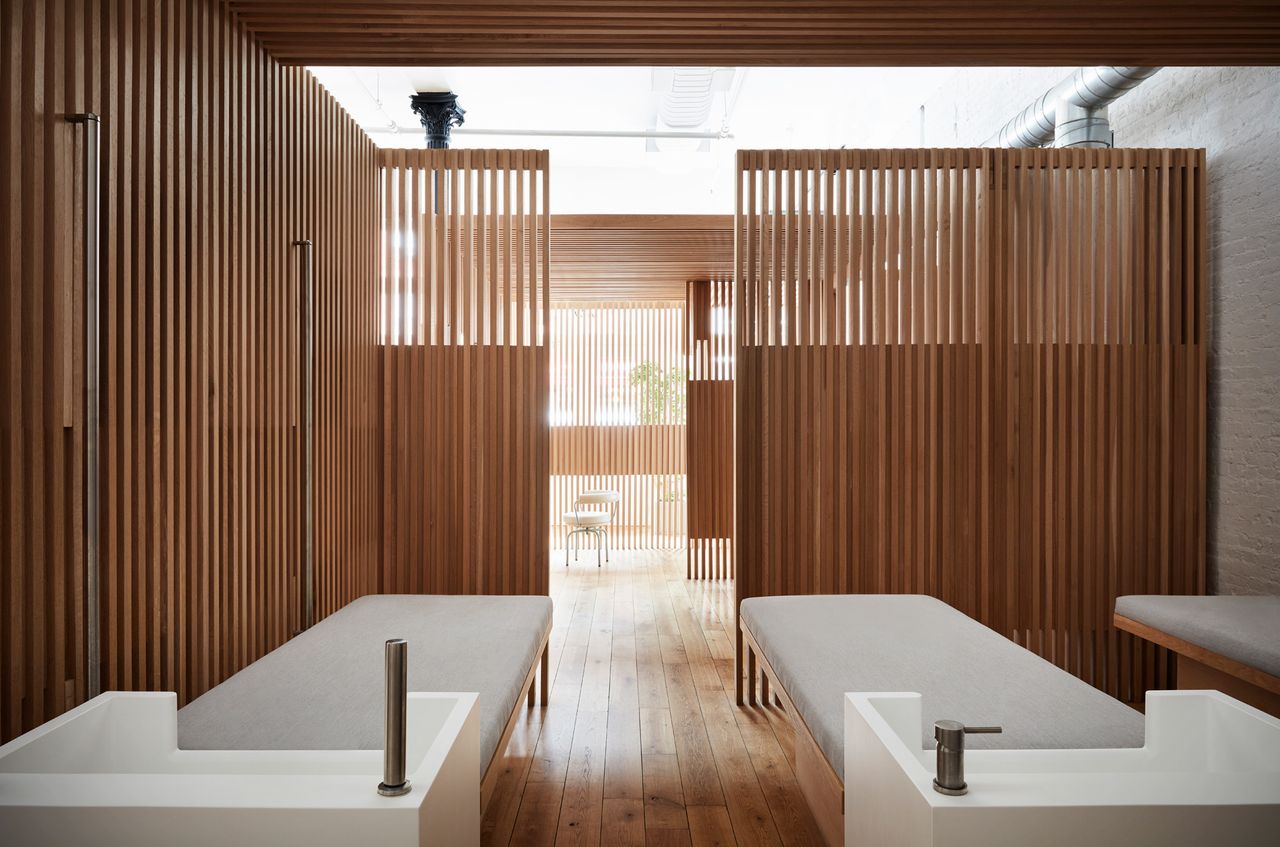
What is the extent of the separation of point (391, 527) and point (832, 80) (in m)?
4.73

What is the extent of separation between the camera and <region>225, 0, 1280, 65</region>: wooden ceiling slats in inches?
106

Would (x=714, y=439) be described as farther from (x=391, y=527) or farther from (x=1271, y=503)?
(x=1271, y=503)

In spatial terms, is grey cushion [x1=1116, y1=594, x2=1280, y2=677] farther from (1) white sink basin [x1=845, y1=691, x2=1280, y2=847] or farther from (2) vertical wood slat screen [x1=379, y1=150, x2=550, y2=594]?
(2) vertical wood slat screen [x1=379, y1=150, x2=550, y2=594]

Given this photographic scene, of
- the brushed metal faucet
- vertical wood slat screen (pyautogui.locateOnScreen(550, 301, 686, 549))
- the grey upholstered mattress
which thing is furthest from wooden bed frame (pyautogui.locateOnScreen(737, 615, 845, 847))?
vertical wood slat screen (pyautogui.locateOnScreen(550, 301, 686, 549))

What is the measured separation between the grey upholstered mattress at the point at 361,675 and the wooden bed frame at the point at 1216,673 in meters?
2.41

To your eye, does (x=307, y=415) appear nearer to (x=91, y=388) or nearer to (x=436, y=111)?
(x=91, y=388)

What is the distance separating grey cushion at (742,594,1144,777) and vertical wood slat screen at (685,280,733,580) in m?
3.46

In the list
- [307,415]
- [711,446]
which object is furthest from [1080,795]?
[711,446]

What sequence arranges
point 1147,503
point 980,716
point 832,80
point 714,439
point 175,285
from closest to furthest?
point 980,716, point 175,285, point 1147,503, point 832,80, point 714,439

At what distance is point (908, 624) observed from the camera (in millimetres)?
2900

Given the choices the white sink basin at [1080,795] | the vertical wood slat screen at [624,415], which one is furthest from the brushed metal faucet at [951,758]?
the vertical wood slat screen at [624,415]

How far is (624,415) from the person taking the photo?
30.4ft

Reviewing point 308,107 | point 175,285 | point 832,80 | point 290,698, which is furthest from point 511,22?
point 832,80

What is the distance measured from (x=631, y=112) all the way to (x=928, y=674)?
6026 millimetres
